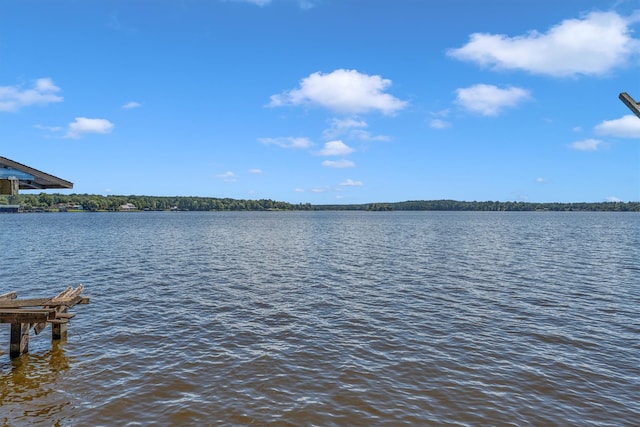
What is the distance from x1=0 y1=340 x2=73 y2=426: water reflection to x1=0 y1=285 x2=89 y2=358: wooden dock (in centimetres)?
61

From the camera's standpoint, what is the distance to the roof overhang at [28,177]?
13008 millimetres

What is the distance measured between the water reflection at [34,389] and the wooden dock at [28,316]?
61 centimetres

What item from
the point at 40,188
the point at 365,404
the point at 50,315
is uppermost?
the point at 40,188

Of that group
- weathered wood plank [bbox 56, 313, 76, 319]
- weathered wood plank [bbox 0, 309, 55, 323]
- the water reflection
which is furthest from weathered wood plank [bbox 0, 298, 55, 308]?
the water reflection

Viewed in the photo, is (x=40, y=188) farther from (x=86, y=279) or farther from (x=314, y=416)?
(x=86, y=279)

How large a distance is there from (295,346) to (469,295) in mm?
14854

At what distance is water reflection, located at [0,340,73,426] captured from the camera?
35.1 ft

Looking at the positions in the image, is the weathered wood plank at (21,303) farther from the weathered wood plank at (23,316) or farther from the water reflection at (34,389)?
the water reflection at (34,389)

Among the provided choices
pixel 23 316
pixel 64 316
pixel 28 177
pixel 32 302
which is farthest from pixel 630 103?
pixel 32 302

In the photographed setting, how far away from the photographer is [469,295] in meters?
26.0

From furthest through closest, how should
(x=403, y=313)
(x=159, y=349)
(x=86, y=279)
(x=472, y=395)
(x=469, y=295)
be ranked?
(x=86, y=279), (x=469, y=295), (x=403, y=313), (x=159, y=349), (x=472, y=395)

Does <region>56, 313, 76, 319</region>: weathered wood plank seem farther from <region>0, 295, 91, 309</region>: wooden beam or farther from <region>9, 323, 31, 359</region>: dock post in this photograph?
<region>9, 323, 31, 359</region>: dock post

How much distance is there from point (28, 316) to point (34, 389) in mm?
2908

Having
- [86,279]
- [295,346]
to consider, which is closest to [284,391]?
[295,346]
